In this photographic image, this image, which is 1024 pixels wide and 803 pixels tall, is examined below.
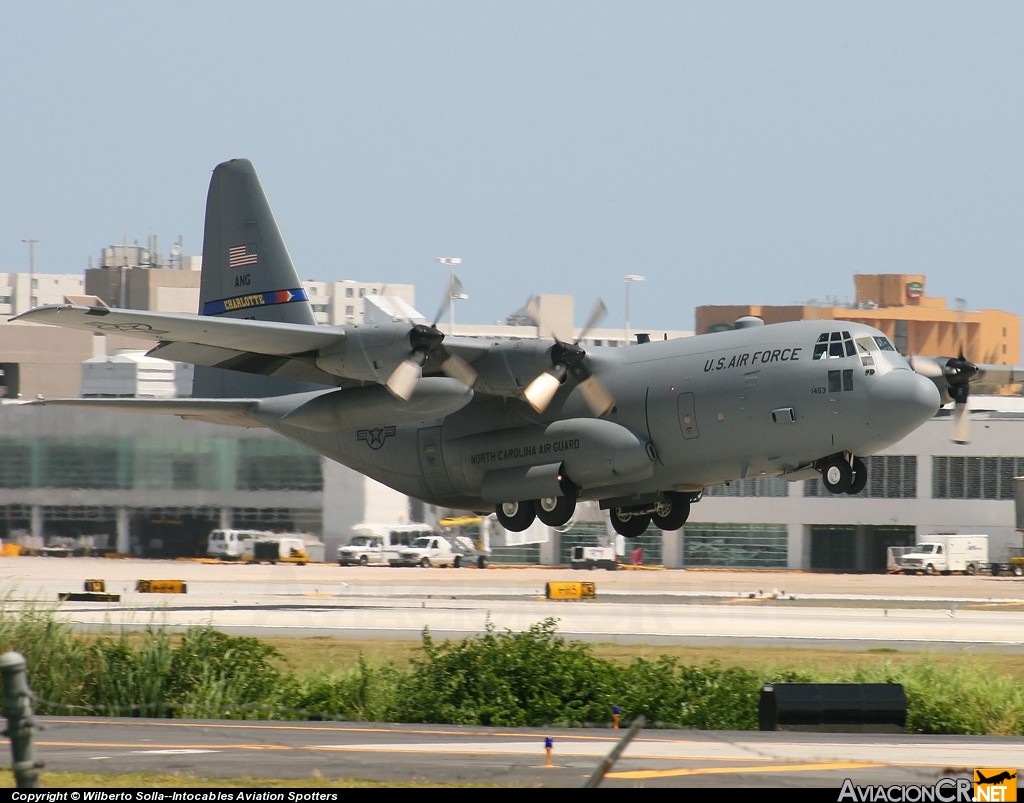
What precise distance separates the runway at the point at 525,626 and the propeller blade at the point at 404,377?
17.0 feet

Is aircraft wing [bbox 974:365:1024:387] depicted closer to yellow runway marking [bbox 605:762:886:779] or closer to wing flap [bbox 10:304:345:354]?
wing flap [bbox 10:304:345:354]

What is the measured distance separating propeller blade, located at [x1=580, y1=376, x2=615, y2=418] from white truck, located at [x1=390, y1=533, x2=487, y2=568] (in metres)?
28.7

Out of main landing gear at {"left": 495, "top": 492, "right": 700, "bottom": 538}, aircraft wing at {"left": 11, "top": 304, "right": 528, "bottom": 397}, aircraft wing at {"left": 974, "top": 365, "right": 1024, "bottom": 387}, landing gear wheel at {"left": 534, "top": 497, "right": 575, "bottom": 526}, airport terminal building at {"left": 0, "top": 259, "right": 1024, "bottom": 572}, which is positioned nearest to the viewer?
aircraft wing at {"left": 11, "top": 304, "right": 528, "bottom": 397}

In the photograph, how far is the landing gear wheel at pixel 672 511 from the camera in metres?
36.7

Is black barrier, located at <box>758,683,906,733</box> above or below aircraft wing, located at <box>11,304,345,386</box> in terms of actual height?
below

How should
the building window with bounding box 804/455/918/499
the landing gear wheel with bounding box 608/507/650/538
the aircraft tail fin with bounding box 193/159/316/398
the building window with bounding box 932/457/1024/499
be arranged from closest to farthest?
1. the landing gear wheel with bounding box 608/507/650/538
2. the aircraft tail fin with bounding box 193/159/316/398
3. the building window with bounding box 932/457/1024/499
4. the building window with bounding box 804/455/918/499

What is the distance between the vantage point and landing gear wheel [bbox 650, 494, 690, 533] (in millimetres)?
36688

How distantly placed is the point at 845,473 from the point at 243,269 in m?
17.8

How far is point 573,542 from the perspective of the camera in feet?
241

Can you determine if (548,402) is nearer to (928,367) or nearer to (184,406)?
(928,367)

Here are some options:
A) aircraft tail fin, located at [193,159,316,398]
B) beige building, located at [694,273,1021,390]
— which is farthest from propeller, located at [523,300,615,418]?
beige building, located at [694,273,1021,390]

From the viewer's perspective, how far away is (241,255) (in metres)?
39.8

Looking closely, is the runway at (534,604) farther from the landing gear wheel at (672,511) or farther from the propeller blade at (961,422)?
the propeller blade at (961,422)

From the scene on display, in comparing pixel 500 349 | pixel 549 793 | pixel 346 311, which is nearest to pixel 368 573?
pixel 500 349
